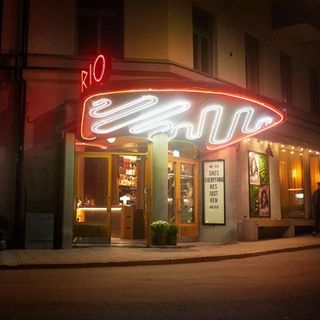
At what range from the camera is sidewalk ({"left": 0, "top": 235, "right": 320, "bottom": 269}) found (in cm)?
1249

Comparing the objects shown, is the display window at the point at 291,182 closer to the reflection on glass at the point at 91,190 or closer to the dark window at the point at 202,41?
the dark window at the point at 202,41

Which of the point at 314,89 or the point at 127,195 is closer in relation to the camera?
the point at 127,195

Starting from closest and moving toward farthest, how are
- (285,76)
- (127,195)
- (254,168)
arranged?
(127,195) < (254,168) < (285,76)

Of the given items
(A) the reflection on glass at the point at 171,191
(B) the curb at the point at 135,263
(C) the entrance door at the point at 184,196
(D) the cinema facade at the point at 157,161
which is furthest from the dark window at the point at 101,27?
(B) the curb at the point at 135,263

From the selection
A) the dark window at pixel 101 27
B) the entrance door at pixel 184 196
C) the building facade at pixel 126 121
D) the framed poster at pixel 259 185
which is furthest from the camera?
the framed poster at pixel 259 185

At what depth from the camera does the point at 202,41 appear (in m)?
19.5

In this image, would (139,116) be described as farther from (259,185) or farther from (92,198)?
(259,185)

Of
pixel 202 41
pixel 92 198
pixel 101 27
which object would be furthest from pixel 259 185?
pixel 101 27

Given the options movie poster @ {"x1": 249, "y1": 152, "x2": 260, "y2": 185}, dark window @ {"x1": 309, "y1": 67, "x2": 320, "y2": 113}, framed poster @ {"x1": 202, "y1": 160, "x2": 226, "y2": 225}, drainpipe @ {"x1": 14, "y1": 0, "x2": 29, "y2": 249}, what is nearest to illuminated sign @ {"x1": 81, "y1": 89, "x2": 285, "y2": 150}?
framed poster @ {"x1": 202, "y1": 160, "x2": 226, "y2": 225}

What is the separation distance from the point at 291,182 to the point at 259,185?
348 centimetres

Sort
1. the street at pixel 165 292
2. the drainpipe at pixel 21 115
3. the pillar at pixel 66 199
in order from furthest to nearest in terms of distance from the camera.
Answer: the drainpipe at pixel 21 115 < the pillar at pixel 66 199 < the street at pixel 165 292

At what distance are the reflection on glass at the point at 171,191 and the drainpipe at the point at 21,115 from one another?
197 inches

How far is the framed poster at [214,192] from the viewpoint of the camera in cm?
1884

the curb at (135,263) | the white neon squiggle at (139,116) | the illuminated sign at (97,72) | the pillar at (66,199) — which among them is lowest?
the curb at (135,263)
